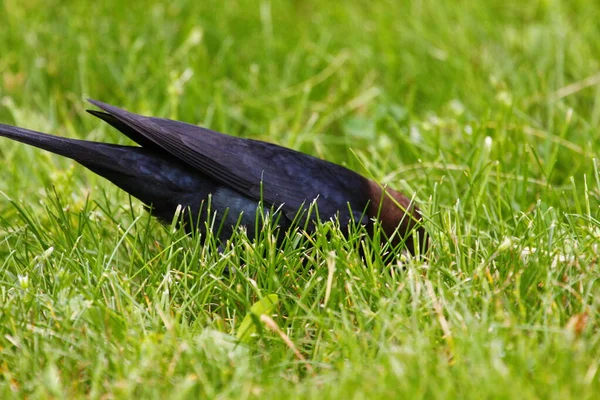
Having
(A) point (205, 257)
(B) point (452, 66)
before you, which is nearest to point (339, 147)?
(B) point (452, 66)

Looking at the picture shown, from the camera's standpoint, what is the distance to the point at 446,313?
236 centimetres

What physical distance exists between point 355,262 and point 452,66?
7.67 feet

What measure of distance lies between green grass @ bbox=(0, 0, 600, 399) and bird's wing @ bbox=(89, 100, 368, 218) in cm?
18

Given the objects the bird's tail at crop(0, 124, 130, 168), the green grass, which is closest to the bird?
the bird's tail at crop(0, 124, 130, 168)

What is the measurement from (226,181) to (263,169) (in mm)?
172

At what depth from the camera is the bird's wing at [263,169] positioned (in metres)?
3.08

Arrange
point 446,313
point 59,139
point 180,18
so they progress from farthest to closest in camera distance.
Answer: point 180,18 → point 59,139 → point 446,313

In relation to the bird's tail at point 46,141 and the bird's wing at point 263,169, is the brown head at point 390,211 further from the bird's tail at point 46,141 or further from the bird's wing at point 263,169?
the bird's tail at point 46,141

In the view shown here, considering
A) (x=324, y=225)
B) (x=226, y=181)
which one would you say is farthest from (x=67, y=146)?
(x=324, y=225)

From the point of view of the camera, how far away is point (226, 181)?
314cm

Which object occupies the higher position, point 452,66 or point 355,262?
point 452,66

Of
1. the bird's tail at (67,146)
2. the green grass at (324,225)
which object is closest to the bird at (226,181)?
the bird's tail at (67,146)

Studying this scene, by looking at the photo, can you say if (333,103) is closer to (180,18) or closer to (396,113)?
(396,113)

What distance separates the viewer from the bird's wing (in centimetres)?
308
